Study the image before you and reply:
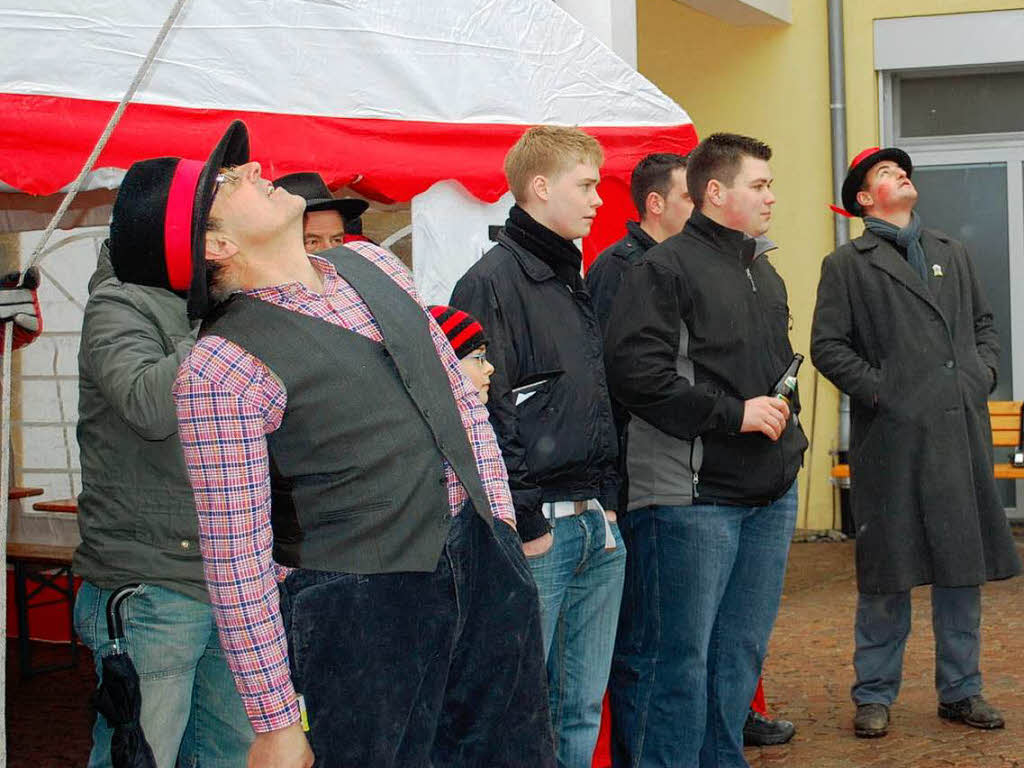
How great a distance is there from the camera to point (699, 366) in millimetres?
3951

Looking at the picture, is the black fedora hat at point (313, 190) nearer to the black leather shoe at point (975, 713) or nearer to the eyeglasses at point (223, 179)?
the eyeglasses at point (223, 179)

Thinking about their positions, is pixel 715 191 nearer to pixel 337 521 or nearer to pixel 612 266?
pixel 612 266

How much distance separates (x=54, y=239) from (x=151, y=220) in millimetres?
3886

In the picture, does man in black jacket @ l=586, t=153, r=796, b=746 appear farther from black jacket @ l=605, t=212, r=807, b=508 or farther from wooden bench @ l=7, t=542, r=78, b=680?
wooden bench @ l=7, t=542, r=78, b=680

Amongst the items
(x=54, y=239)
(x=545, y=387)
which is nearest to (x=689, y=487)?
(x=545, y=387)

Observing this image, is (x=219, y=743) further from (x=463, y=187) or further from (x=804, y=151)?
(x=804, y=151)

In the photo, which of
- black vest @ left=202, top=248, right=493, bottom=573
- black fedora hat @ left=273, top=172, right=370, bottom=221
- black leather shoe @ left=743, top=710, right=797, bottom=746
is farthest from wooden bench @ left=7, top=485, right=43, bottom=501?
black vest @ left=202, top=248, right=493, bottom=573

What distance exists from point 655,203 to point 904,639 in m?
1.72

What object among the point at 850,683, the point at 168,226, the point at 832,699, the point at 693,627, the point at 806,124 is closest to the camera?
the point at 168,226

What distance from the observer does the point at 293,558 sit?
7.53ft

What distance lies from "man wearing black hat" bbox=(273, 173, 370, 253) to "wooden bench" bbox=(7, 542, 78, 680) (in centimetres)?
249

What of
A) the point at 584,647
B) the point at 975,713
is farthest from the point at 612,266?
the point at 975,713

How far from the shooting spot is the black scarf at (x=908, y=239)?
16.4 ft

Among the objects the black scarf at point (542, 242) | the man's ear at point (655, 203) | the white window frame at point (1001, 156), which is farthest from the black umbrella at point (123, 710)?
the white window frame at point (1001, 156)
